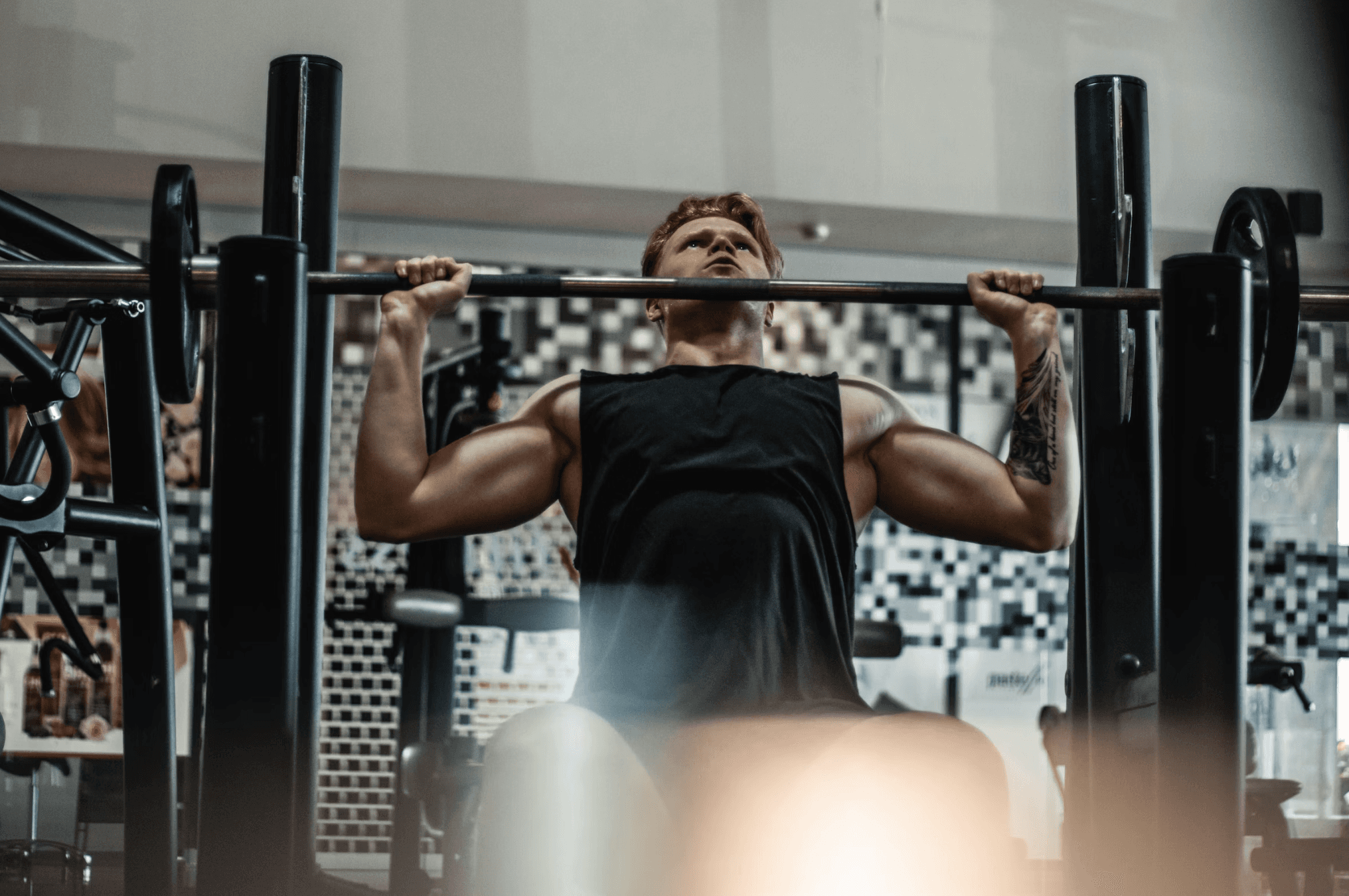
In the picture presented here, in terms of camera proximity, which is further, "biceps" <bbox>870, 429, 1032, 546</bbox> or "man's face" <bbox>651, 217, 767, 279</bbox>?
"man's face" <bbox>651, 217, 767, 279</bbox>

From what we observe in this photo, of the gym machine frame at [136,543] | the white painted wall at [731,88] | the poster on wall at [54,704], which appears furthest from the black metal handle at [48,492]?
the poster on wall at [54,704]

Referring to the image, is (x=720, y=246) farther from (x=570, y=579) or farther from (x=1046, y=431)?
(x=570, y=579)

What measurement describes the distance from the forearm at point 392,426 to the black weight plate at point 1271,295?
103cm

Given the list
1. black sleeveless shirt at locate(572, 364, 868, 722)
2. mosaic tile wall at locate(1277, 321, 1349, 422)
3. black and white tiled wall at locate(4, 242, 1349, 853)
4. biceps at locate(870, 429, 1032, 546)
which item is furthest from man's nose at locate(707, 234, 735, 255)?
mosaic tile wall at locate(1277, 321, 1349, 422)

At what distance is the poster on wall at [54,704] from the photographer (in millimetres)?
3973

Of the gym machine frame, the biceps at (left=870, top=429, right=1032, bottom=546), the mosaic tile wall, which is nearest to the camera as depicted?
the biceps at (left=870, top=429, right=1032, bottom=546)

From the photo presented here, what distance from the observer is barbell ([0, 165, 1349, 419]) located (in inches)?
52.7

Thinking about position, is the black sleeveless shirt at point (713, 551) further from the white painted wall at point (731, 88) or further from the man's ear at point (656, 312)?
the white painted wall at point (731, 88)

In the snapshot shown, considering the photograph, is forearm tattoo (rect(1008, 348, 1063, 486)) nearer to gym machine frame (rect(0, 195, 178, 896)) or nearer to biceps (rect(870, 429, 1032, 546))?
biceps (rect(870, 429, 1032, 546))

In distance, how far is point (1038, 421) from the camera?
1.64 metres

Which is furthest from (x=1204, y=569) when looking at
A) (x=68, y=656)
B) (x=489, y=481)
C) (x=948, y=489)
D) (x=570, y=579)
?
(x=570, y=579)

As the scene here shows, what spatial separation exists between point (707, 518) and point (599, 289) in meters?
0.35

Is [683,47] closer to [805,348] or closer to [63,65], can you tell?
[805,348]

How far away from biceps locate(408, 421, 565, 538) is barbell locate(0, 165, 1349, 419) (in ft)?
1.01
